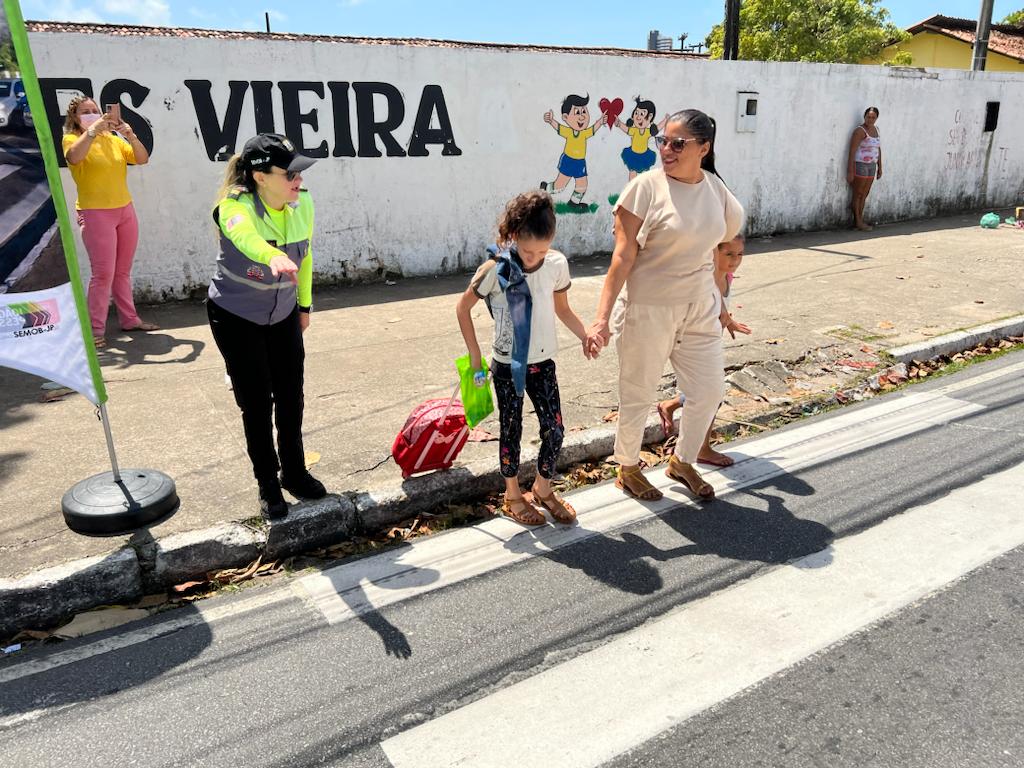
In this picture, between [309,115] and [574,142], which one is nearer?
[309,115]

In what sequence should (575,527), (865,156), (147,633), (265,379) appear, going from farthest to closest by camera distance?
(865,156) → (575,527) → (265,379) → (147,633)

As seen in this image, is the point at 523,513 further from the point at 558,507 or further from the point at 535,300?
the point at 535,300

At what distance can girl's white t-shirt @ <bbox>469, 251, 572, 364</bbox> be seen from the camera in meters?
3.48

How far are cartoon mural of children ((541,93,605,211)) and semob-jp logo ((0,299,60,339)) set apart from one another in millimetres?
7680

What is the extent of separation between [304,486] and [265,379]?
634mm

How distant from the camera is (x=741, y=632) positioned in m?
2.94

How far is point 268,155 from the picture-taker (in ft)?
10.6

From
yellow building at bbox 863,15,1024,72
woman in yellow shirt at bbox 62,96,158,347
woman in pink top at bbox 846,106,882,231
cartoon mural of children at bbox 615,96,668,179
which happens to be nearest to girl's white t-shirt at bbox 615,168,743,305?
woman in yellow shirt at bbox 62,96,158,347

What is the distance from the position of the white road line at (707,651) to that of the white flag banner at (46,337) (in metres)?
2.32

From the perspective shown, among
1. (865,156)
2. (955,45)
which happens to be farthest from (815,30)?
(865,156)

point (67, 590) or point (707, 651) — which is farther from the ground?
point (67, 590)

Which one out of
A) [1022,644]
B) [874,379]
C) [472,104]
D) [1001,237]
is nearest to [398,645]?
[1022,644]

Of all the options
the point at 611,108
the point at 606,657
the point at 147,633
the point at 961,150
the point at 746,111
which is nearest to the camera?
the point at 606,657

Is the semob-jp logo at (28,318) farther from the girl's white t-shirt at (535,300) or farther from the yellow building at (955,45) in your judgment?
the yellow building at (955,45)
